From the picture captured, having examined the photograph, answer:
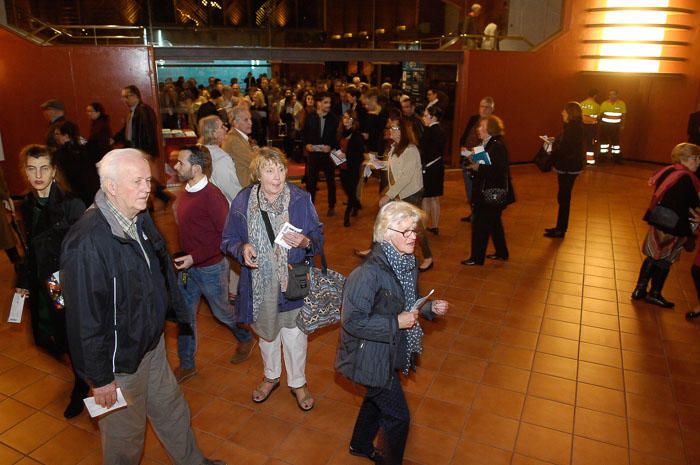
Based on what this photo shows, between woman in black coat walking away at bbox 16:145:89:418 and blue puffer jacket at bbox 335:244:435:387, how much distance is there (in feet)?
6.10

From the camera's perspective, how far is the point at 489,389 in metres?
4.21

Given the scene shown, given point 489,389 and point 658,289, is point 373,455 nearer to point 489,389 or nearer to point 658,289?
point 489,389

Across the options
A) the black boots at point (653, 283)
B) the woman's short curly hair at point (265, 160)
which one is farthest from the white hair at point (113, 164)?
the black boots at point (653, 283)

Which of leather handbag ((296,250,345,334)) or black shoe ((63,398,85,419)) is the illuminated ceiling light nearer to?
leather handbag ((296,250,345,334))

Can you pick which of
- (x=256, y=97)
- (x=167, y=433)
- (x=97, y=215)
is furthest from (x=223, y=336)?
(x=256, y=97)

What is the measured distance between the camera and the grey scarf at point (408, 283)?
285 centimetres

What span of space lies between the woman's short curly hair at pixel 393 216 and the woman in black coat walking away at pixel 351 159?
5358mm

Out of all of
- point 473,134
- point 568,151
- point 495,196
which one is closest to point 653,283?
point 495,196

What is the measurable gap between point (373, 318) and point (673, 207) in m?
3.97

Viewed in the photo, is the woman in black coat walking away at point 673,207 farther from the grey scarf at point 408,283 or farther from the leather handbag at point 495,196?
the grey scarf at point 408,283

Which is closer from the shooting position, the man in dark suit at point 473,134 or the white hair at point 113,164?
the white hair at point 113,164

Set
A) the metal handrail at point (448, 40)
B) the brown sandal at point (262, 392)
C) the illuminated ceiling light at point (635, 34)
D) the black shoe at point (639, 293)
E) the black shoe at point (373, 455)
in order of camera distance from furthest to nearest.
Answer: the illuminated ceiling light at point (635, 34) < the metal handrail at point (448, 40) < the black shoe at point (639, 293) < the brown sandal at point (262, 392) < the black shoe at point (373, 455)

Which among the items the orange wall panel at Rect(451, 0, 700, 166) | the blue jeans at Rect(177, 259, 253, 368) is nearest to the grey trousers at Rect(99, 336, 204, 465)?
the blue jeans at Rect(177, 259, 253, 368)

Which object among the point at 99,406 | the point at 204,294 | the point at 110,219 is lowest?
the point at 204,294
